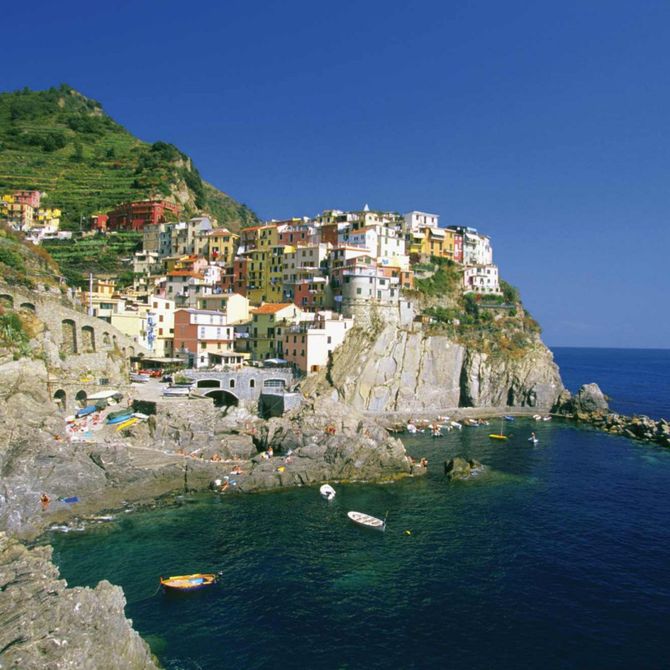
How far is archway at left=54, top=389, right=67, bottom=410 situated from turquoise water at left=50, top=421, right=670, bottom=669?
16.6 meters

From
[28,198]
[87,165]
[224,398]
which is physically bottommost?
[224,398]

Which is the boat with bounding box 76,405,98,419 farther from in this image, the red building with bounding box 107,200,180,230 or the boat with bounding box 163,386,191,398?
the red building with bounding box 107,200,180,230

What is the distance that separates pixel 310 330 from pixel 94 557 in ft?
127

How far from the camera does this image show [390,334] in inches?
2773

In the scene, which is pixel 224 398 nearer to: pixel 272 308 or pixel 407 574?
pixel 272 308

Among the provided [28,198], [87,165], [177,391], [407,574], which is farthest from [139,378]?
[87,165]

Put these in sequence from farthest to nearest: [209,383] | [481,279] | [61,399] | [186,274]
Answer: [481,279] < [186,274] < [209,383] < [61,399]

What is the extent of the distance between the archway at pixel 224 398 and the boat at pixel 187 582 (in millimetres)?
30301

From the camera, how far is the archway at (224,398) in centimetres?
5875

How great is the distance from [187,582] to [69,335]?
3521 cm

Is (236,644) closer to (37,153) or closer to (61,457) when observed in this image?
(61,457)

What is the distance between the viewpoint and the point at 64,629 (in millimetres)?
19828

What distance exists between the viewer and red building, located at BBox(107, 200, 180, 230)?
10212 centimetres

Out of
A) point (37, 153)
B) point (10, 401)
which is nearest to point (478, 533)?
point (10, 401)
